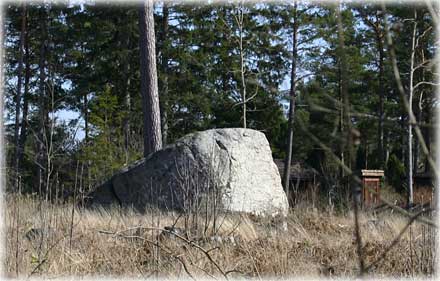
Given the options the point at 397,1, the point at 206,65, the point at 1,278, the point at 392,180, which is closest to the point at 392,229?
the point at 1,278

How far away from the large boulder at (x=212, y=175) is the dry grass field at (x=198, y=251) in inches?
82.7

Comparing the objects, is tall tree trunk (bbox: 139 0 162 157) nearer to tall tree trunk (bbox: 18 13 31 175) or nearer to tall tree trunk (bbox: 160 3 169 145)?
tall tree trunk (bbox: 160 3 169 145)

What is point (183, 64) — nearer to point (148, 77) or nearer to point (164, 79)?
point (164, 79)

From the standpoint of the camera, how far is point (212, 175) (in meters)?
8.23

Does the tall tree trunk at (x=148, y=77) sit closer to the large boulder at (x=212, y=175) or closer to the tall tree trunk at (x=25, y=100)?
the large boulder at (x=212, y=175)

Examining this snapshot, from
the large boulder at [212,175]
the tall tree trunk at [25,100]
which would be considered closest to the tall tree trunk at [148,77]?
the large boulder at [212,175]

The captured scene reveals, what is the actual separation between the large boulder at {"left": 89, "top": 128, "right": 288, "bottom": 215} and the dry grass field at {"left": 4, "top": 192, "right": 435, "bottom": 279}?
2.10m

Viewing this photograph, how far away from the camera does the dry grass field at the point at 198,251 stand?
432 cm

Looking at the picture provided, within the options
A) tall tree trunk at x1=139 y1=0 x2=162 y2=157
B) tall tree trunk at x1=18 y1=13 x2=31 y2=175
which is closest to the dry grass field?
tall tree trunk at x1=139 y1=0 x2=162 y2=157

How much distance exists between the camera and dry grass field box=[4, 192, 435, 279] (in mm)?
4324

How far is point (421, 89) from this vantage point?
57.0 ft

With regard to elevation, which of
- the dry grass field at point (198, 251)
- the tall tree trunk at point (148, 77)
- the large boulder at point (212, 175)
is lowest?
the dry grass field at point (198, 251)

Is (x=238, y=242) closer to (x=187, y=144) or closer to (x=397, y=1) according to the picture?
(x=187, y=144)

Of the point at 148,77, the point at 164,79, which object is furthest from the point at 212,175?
the point at 164,79
